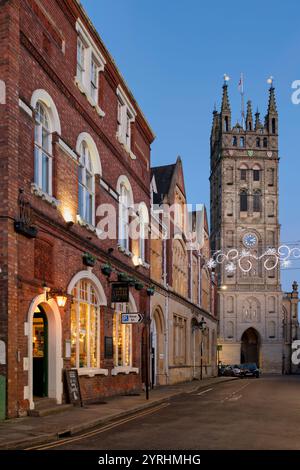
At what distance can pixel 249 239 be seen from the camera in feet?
314

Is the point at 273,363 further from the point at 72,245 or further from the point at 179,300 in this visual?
the point at 72,245

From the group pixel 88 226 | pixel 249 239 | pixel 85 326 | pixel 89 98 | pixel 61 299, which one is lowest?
pixel 85 326

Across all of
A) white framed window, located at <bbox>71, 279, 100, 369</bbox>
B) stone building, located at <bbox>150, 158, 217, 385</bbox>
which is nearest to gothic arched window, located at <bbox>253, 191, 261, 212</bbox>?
stone building, located at <bbox>150, 158, 217, 385</bbox>

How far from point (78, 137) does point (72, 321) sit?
19.1 feet

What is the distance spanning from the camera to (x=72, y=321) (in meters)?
19.8

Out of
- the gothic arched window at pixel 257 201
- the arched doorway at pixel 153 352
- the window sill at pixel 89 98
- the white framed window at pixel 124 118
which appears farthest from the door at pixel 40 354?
the gothic arched window at pixel 257 201

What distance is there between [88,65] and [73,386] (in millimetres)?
10672

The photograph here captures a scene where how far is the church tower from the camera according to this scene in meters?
94.2

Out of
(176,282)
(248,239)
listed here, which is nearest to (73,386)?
(176,282)

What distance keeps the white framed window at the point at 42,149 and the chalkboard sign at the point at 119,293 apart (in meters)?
5.80

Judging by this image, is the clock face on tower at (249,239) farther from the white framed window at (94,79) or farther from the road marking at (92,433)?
the road marking at (92,433)

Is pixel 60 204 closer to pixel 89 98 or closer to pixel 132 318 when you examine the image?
pixel 89 98

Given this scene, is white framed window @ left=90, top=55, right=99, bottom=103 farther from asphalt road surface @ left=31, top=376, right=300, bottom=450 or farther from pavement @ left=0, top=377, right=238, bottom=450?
asphalt road surface @ left=31, top=376, right=300, bottom=450
